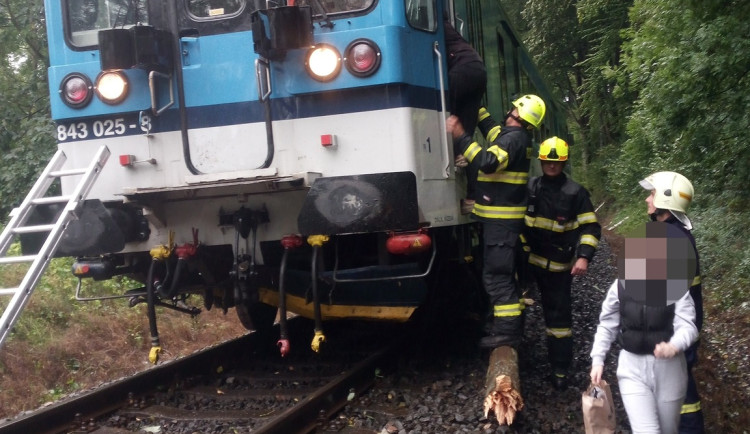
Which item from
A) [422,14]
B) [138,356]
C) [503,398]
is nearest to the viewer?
[503,398]

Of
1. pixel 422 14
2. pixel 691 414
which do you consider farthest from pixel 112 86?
pixel 691 414

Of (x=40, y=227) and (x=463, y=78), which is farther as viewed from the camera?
(x=463, y=78)

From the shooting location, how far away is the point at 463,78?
5.41 m

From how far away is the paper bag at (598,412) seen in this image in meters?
3.49

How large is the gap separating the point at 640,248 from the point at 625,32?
1160 cm

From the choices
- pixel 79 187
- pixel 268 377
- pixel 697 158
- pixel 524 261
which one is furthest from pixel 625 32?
pixel 79 187

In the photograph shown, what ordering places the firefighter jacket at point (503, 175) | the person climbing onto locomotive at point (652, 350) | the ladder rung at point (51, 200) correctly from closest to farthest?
Answer: 1. the person climbing onto locomotive at point (652, 350)
2. the ladder rung at point (51, 200)
3. the firefighter jacket at point (503, 175)

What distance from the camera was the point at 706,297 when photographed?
29.2 ft

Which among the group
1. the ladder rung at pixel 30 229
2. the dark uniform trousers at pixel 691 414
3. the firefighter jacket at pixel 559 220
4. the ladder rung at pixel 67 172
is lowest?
the dark uniform trousers at pixel 691 414

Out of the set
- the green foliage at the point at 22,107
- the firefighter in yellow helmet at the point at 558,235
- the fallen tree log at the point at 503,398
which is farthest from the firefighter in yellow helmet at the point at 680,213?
the green foliage at the point at 22,107

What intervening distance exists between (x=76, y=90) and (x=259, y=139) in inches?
51.0

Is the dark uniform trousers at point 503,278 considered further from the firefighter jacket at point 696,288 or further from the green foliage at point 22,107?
the green foliage at point 22,107

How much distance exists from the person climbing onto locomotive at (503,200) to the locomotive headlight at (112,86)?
2.12 metres

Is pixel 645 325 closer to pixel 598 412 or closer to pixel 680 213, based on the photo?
pixel 598 412
